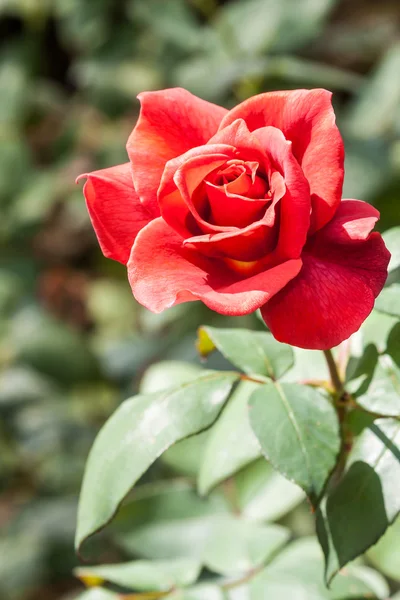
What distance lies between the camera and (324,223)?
490 mm

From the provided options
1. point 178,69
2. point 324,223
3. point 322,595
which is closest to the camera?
point 324,223

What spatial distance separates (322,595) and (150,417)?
0.29m

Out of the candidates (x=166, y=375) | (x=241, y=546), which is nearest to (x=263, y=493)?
(x=241, y=546)

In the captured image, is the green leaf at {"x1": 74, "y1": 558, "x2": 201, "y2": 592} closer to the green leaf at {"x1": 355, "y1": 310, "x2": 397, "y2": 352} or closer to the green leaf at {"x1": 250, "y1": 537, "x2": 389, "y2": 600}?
the green leaf at {"x1": 250, "y1": 537, "x2": 389, "y2": 600}

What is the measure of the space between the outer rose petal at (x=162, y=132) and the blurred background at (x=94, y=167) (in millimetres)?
506

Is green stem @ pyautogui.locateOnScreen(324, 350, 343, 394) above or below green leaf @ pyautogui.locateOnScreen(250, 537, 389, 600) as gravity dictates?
above

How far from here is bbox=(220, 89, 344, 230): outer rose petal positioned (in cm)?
48

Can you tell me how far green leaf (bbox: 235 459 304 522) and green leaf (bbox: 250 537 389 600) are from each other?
50mm

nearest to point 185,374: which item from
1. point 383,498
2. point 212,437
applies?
point 212,437

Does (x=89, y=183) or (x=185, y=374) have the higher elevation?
(x=89, y=183)

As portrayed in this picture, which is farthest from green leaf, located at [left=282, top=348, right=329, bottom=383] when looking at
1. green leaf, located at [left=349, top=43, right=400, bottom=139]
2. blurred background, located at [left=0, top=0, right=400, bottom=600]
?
green leaf, located at [left=349, top=43, right=400, bottom=139]

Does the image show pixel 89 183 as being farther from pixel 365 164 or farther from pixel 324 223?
pixel 365 164

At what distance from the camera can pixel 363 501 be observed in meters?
0.53

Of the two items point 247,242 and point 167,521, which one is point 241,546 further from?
point 247,242
